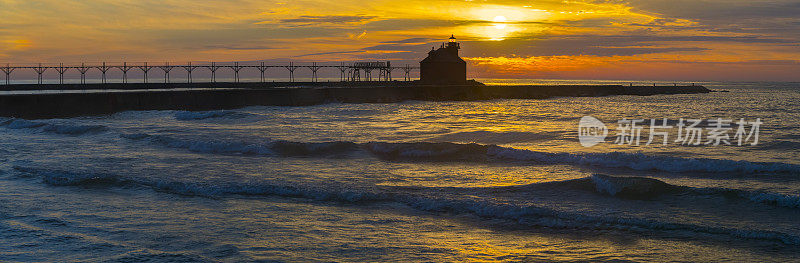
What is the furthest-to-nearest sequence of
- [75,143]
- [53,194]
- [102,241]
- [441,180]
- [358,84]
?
[358,84], [75,143], [441,180], [53,194], [102,241]

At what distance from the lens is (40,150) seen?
17250 millimetres

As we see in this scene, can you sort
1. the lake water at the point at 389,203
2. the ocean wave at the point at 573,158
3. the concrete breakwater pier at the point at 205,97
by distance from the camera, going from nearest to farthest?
the lake water at the point at 389,203, the ocean wave at the point at 573,158, the concrete breakwater pier at the point at 205,97

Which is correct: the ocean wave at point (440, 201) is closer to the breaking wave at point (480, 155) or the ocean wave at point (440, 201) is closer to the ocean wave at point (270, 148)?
the breaking wave at point (480, 155)

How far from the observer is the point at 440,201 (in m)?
9.88

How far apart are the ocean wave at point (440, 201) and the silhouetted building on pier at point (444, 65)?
60.0m

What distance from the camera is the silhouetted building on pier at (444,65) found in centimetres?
7126

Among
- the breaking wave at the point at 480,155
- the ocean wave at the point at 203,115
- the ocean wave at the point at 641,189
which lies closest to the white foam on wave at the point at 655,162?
the breaking wave at the point at 480,155

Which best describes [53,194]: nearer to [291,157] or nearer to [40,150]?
[291,157]

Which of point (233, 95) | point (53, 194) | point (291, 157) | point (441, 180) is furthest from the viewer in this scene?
point (233, 95)

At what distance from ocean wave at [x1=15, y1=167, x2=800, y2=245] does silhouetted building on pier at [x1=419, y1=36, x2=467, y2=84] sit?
197 feet

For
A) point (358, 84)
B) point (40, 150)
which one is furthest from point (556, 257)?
point (358, 84)

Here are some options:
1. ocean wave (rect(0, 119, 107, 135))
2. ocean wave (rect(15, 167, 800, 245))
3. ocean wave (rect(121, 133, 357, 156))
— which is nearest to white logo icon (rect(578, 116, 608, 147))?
ocean wave (rect(121, 133, 357, 156))

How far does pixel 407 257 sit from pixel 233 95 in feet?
124

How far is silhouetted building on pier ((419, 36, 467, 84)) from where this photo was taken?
71262 mm
